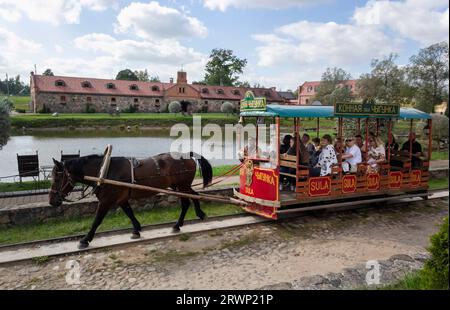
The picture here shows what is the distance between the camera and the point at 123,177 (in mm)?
7484

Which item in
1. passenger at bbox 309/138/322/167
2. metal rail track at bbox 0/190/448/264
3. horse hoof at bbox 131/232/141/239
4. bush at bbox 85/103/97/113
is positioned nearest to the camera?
metal rail track at bbox 0/190/448/264

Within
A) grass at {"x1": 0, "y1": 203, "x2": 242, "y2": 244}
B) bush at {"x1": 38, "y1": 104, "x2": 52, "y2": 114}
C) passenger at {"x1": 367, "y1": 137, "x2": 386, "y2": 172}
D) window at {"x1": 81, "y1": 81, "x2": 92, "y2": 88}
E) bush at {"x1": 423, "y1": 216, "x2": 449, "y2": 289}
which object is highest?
window at {"x1": 81, "y1": 81, "x2": 92, "y2": 88}

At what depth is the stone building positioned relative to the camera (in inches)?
2121

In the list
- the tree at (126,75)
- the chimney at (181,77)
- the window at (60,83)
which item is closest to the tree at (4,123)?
the window at (60,83)

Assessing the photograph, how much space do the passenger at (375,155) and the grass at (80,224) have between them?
4.15 metres

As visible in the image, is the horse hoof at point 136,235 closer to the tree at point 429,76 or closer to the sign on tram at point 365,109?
the sign on tram at point 365,109

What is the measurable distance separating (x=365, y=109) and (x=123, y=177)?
22.3 feet

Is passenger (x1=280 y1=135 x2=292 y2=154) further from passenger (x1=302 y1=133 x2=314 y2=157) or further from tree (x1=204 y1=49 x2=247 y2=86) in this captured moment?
tree (x1=204 y1=49 x2=247 y2=86)

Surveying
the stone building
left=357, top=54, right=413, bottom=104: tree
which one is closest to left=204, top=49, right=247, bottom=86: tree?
the stone building

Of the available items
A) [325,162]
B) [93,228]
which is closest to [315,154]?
[325,162]

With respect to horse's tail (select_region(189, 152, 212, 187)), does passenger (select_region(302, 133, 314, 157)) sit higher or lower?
higher

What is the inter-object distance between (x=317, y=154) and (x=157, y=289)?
6.27 metres

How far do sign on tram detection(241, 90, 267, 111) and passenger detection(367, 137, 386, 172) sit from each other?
12.7 ft

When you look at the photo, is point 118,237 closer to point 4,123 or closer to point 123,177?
point 123,177
